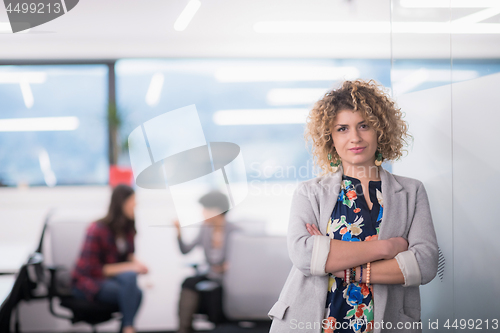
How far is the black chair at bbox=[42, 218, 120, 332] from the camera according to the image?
176cm

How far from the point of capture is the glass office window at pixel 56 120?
179 centimetres

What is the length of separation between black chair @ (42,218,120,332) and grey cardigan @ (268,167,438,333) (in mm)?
1272

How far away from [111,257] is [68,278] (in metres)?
0.29

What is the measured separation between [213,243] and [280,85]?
96cm

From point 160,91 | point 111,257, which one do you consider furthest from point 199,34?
point 111,257

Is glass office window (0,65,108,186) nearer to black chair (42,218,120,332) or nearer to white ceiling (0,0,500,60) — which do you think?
white ceiling (0,0,500,60)

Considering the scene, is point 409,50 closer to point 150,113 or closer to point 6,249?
point 150,113

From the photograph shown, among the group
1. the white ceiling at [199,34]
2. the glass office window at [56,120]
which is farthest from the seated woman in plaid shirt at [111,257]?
the white ceiling at [199,34]

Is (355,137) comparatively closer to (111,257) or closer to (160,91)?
(160,91)

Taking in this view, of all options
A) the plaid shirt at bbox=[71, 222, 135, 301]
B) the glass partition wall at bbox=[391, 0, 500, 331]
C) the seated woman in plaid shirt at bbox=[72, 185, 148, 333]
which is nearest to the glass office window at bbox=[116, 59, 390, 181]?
the seated woman in plaid shirt at bbox=[72, 185, 148, 333]

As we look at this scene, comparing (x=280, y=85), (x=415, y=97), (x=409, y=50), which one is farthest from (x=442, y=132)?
(x=280, y=85)

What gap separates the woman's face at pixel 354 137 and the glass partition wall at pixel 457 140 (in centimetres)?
39

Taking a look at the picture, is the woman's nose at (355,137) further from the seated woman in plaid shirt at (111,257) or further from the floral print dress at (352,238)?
the seated woman in plaid shirt at (111,257)

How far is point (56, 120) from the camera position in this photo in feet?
5.97
